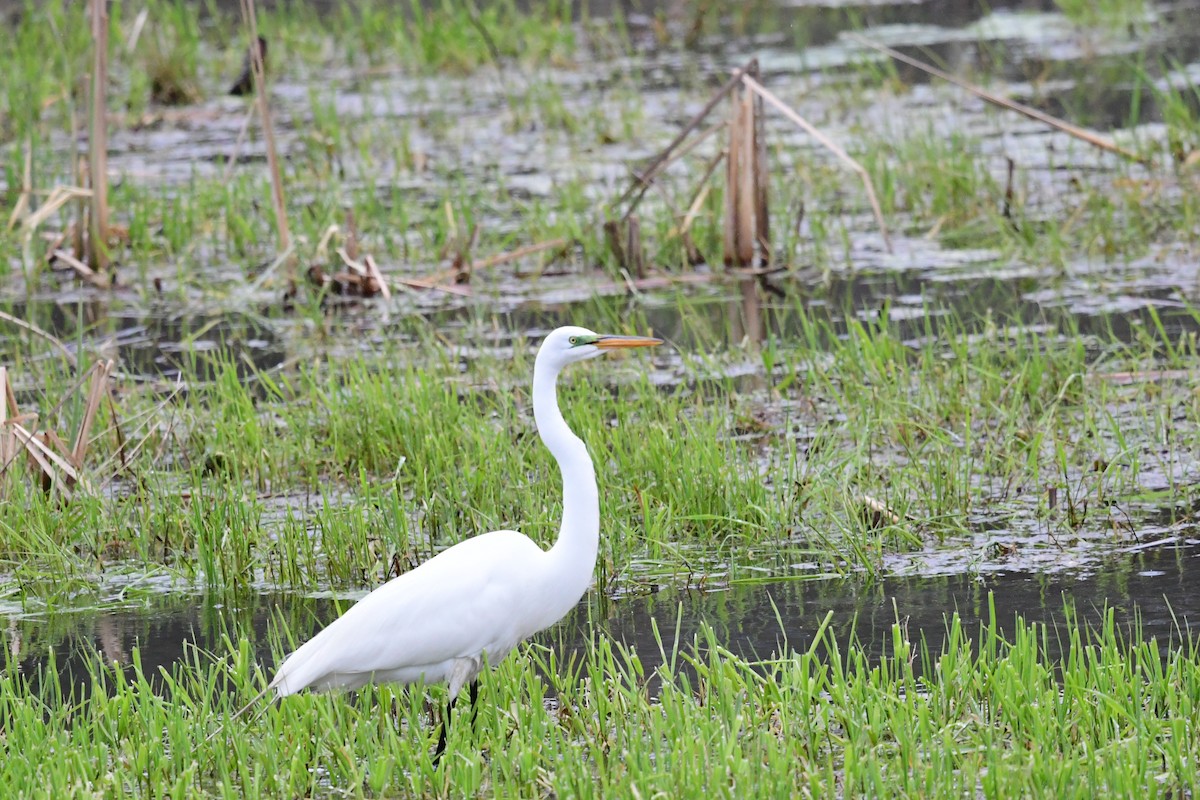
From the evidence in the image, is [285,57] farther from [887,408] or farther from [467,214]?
[887,408]

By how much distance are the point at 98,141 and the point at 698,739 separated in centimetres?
568

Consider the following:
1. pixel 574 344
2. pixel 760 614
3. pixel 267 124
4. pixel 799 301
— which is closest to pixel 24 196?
pixel 267 124

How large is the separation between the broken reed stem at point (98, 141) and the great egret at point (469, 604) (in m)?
4.66

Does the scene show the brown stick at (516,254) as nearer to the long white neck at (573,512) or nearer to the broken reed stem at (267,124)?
the broken reed stem at (267,124)

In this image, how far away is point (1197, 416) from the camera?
19.2 ft

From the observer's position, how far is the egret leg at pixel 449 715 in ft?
12.6

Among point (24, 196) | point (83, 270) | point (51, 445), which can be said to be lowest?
point (51, 445)

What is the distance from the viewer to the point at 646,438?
559 cm

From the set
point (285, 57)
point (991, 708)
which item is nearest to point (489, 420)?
point (991, 708)

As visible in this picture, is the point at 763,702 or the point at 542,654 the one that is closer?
the point at 763,702

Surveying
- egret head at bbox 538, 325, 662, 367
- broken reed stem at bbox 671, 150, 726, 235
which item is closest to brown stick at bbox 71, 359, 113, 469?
egret head at bbox 538, 325, 662, 367

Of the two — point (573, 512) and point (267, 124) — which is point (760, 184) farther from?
point (573, 512)

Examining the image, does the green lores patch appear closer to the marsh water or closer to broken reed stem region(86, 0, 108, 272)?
the marsh water

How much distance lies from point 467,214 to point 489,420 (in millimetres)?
2604
